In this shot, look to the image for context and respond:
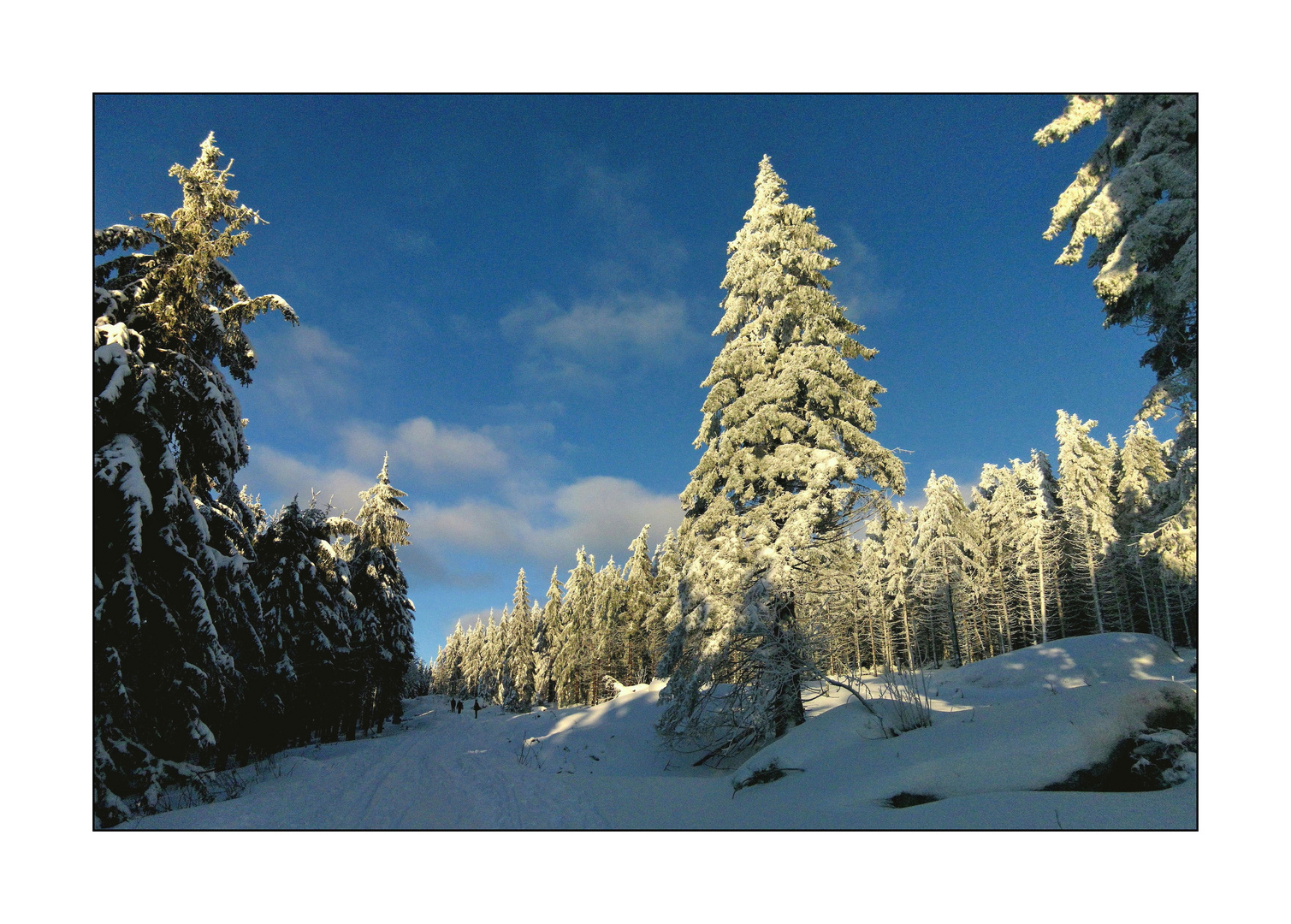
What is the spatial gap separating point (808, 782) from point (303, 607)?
60.9 feet

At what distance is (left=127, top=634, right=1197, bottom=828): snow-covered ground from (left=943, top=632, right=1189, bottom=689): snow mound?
28.2 ft

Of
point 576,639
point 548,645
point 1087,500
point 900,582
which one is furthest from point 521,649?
point 1087,500

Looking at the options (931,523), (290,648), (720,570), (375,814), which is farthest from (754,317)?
(931,523)

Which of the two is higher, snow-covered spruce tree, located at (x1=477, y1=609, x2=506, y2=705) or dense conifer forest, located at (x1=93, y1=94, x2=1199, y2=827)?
dense conifer forest, located at (x1=93, y1=94, x2=1199, y2=827)

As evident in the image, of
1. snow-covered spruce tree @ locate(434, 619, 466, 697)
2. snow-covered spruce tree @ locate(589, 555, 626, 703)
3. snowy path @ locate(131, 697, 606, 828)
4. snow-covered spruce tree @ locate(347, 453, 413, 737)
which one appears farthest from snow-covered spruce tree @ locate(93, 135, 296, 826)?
snow-covered spruce tree @ locate(434, 619, 466, 697)

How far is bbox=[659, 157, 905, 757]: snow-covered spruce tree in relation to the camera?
1070cm

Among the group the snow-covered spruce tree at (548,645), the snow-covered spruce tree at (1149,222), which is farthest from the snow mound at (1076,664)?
the snow-covered spruce tree at (548,645)

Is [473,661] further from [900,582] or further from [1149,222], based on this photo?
[1149,222]

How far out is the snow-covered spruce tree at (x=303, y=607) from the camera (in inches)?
722

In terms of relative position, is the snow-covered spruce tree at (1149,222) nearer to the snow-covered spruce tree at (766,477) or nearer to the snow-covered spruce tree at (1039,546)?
the snow-covered spruce tree at (766,477)

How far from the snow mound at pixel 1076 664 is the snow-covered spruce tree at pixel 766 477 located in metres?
13.6

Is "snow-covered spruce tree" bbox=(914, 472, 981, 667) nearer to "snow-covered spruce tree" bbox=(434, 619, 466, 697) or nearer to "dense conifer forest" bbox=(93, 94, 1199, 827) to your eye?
"dense conifer forest" bbox=(93, 94, 1199, 827)

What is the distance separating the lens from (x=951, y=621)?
38562mm

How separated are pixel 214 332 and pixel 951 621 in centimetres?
4373
